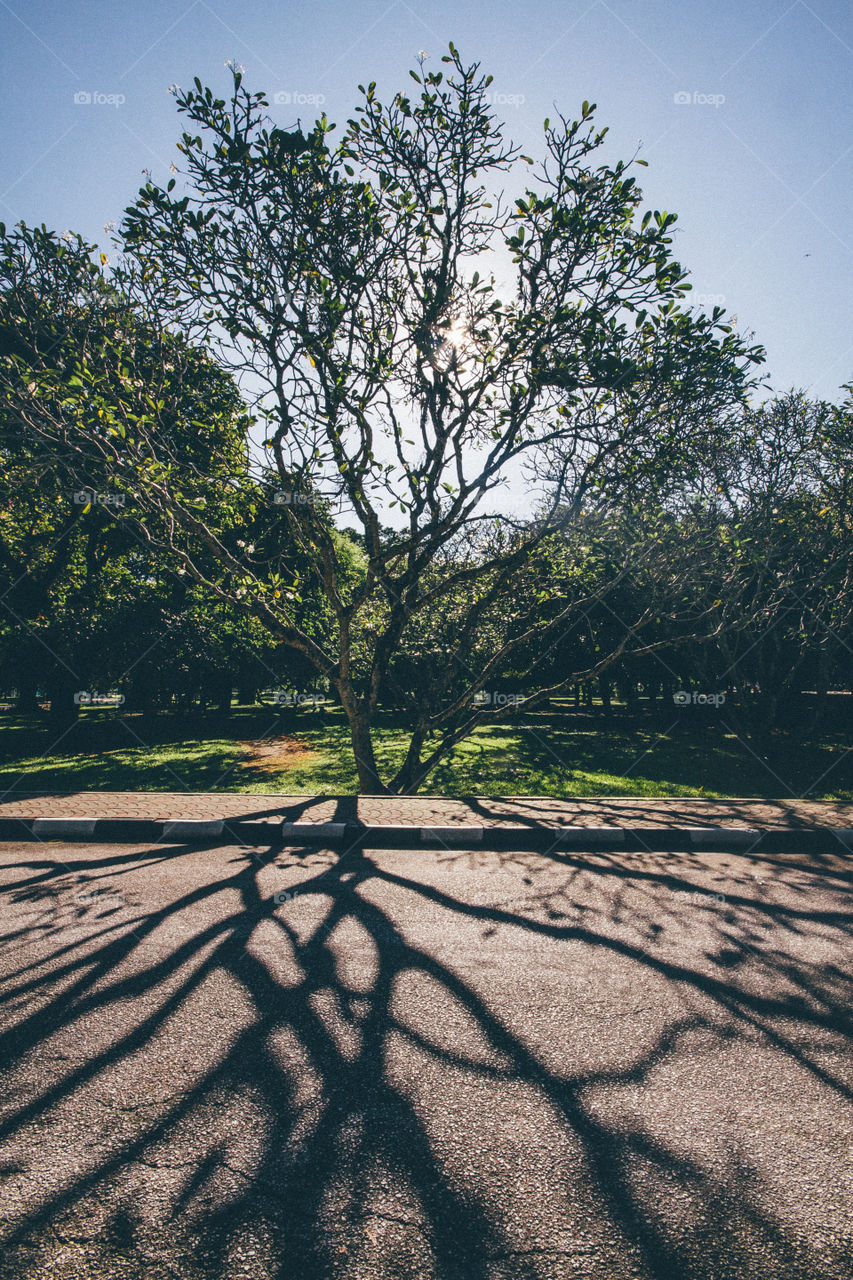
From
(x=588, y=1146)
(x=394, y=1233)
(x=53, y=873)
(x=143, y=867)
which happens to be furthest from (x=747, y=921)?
(x=53, y=873)

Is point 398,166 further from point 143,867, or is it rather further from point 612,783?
point 612,783

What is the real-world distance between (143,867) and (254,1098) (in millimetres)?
3648

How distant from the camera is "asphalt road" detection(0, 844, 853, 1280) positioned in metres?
2.01

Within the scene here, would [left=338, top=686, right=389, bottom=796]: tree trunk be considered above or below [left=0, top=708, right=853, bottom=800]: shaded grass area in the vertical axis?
above

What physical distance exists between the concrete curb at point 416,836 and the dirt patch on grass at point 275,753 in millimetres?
5615

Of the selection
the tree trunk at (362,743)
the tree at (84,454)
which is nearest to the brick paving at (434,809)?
the tree trunk at (362,743)

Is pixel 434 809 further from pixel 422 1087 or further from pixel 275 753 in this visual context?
pixel 275 753

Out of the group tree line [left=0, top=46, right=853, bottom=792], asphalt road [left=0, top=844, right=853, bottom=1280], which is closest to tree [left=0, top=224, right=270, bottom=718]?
tree line [left=0, top=46, right=853, bottom=792]

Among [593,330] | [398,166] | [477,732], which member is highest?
[398,166]

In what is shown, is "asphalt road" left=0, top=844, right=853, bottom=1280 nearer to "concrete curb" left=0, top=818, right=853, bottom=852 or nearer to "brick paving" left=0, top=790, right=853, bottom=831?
"concrete curb" left=0, top=818, right=853, bottom=852

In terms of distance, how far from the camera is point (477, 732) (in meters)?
20.4

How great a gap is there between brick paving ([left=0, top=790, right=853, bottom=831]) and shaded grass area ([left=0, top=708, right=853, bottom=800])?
1.29 metres

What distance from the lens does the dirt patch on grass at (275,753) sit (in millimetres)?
13031

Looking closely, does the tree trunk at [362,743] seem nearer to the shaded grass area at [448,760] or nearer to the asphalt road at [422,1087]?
the shaded grass area at [448,760]
